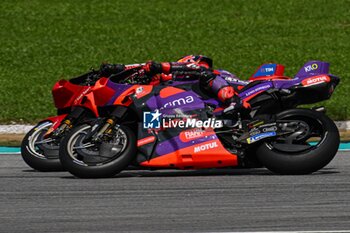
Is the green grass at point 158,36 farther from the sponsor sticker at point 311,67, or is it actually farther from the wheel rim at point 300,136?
the wheel rim at point 300,136

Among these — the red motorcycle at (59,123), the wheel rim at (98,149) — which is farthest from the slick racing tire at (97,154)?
the red motorcycle at (59,123)

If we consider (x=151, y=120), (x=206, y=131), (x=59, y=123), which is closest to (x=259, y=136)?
(x=206, y=131)

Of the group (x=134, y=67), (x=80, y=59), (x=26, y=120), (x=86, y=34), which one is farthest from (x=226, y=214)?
(x=86, y=34)

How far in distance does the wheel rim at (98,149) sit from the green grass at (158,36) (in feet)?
26.6

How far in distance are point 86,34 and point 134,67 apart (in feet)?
48.8

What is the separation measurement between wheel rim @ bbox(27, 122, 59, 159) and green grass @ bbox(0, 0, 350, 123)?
268 inches

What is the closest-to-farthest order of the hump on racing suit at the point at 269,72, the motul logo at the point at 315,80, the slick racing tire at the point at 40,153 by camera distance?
the motul logo at the point at 315,80, the hump on racing suit at the point at 269,72, the slick racing tire at the point at 40,153

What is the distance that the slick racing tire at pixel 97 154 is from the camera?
33.6 feet

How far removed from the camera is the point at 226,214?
808 centimetres

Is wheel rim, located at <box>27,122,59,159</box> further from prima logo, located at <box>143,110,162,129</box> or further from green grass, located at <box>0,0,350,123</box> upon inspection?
green grass, located at <box>0,0,350,123</box>

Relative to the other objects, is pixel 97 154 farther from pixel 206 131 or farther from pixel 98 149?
pixel 206 131

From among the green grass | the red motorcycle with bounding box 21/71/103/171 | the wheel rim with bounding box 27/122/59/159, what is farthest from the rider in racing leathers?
the green grass

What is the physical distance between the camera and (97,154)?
1031 centimetres

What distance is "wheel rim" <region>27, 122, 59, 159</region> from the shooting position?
1138 cm
